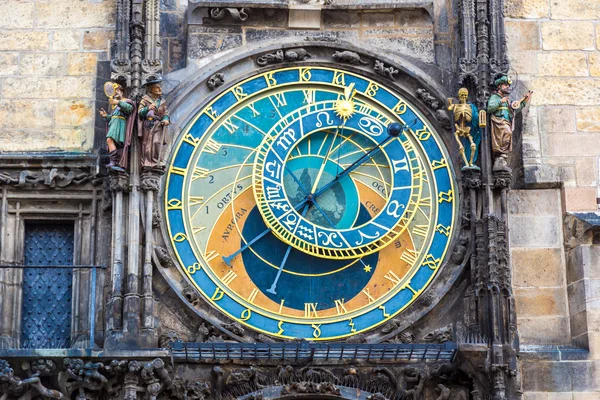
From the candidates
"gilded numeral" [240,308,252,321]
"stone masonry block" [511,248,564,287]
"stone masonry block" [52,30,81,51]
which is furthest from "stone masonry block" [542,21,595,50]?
"stone masonry block" [52,30,81,51]

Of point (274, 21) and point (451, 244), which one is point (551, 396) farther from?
point (274, 21)

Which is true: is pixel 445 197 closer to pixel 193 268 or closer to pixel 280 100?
pixel 280 100

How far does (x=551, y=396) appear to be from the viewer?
14523 mm

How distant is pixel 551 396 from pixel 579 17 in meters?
3.55

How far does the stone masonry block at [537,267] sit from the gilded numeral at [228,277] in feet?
7.71

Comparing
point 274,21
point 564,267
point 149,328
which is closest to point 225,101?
point 274,21

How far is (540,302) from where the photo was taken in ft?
48.9

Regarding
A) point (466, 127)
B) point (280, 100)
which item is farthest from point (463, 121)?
point (280, 100)

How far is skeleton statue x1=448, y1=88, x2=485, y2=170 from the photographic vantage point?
15.0 metres

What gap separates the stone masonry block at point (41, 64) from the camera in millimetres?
15570

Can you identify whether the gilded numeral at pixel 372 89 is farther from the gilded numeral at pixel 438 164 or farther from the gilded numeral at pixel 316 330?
the gilded numeral at pixel 316 330

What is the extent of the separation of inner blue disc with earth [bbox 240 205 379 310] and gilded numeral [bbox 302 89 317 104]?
1.19 meters

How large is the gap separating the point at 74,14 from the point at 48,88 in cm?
75

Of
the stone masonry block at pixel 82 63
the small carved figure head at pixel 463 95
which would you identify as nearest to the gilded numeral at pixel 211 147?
the stone masonry block at pixel 82 63
